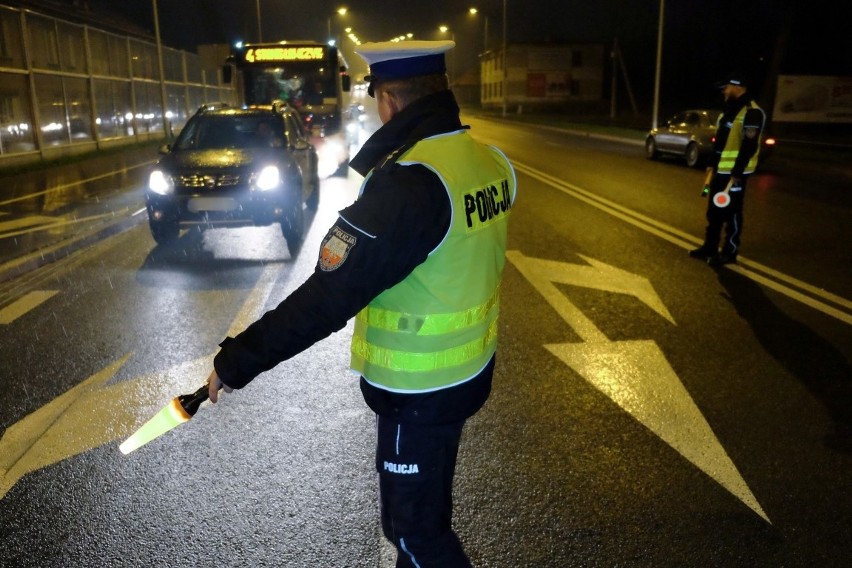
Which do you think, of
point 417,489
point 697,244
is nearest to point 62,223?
point 697,244

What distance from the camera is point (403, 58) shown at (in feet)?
7.29

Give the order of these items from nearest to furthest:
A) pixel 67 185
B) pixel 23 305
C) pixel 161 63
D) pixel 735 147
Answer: pixel 23 305 → pixel 735 147 → pixel 67 185 → pixel 161 63

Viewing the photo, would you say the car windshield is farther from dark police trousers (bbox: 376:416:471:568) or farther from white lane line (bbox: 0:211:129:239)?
dark police trousers (bbox: 376:416:471:568)

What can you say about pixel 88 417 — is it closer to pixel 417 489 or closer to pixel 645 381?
pixel 417 489

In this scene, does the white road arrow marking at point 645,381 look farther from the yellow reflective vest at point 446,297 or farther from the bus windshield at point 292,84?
the bus windshield at point 292,84

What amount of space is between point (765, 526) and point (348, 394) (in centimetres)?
261

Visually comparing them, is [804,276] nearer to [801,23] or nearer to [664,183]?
[664,183]

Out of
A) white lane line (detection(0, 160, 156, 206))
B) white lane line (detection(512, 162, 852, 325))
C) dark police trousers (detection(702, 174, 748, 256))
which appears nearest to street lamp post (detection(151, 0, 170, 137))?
white lane line (detection(0, 160, 156, 206))

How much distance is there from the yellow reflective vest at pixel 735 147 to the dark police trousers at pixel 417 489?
6.85 meters

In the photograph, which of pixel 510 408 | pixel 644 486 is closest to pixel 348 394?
pixel 510 408

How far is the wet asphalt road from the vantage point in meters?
3.36

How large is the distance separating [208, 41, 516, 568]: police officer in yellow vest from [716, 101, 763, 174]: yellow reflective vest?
653cm

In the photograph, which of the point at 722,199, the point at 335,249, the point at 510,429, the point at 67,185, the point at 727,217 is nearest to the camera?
the point at 335,249

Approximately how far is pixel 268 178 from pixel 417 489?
817 centimetres
